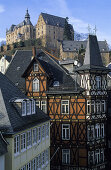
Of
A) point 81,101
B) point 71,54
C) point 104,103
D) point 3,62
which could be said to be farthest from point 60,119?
point 71,54

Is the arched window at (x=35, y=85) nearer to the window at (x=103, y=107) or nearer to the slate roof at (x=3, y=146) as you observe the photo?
the window at (x=103, y=107)

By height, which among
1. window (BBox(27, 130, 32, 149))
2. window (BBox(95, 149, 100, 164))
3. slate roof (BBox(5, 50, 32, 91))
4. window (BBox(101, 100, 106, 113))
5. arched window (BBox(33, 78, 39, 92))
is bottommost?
window (BBox(95, 149, 100, 164))

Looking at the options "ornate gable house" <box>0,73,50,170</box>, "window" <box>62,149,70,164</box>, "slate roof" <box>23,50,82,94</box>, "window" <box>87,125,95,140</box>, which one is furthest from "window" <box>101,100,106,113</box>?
"ornate gable house" <box>0,73,50,170</box>

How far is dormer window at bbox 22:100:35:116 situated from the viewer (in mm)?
→ 19469

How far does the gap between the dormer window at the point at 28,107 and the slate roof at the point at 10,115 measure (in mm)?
308

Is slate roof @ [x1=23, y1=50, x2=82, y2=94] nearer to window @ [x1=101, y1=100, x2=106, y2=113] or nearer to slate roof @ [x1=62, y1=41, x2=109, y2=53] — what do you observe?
window @ [x1=101, y1=100, x2=106, y2=113]

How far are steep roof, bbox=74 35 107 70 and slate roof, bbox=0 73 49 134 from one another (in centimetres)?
1041

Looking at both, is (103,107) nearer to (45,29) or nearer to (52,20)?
(45,29)

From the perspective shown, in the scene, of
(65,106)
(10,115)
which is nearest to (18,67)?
(65,106)

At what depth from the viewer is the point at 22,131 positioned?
18.0 meters

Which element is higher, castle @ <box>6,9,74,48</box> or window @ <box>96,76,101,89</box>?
castle @ <box>6,9,74,48</box>

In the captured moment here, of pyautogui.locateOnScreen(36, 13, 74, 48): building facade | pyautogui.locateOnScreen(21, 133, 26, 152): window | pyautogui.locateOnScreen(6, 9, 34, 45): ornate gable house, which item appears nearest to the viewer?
pyautogui.locateOnScreen(21, 133, 26, 152): window

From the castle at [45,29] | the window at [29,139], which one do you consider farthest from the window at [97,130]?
the castle at [45,29]

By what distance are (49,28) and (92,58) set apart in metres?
106
